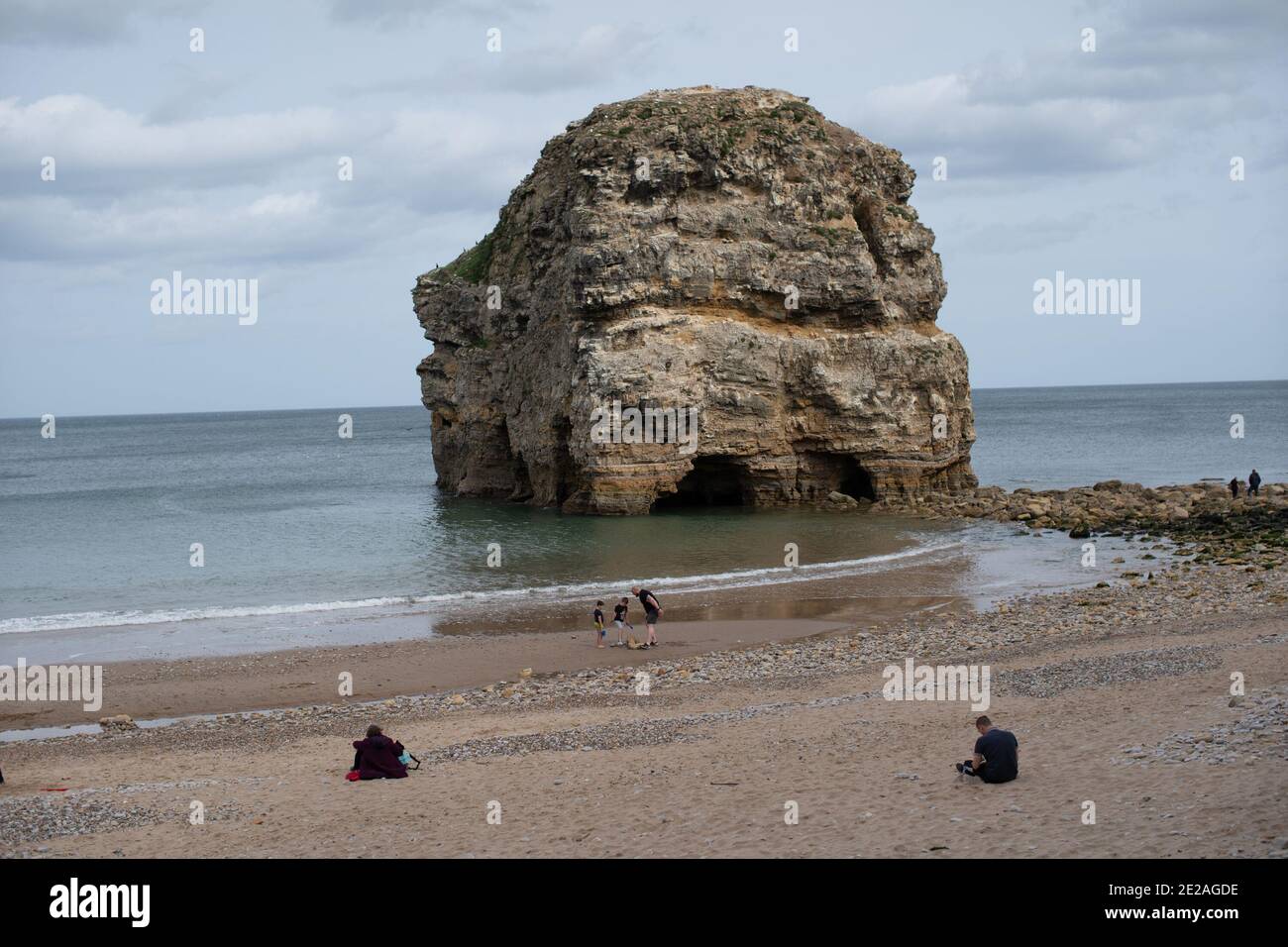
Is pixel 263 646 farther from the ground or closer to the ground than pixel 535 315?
closer to the ground

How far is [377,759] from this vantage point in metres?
15.0

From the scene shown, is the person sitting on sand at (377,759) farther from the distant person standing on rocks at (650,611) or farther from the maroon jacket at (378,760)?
the distant person standing on rocks at (650,611)

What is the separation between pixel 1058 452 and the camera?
92.2 m

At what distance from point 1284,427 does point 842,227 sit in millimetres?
84869

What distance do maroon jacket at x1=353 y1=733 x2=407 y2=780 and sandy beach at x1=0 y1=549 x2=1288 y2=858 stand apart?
0.37 m

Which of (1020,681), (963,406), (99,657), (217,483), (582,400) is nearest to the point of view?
(1020,681)

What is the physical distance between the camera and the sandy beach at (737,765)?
11.4 metres

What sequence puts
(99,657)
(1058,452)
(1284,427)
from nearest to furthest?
(99,657)
(1058,452)
(1284,427)

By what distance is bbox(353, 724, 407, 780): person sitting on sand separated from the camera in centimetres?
1492

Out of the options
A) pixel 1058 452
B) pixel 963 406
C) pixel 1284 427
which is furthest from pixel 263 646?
pixel 1284 427

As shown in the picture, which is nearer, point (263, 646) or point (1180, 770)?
point (1180, 770)

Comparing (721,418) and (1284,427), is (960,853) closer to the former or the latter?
(721,418)

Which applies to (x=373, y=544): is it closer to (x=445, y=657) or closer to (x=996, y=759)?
(x=445, y=657)

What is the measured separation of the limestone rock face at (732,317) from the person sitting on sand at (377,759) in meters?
31.0
